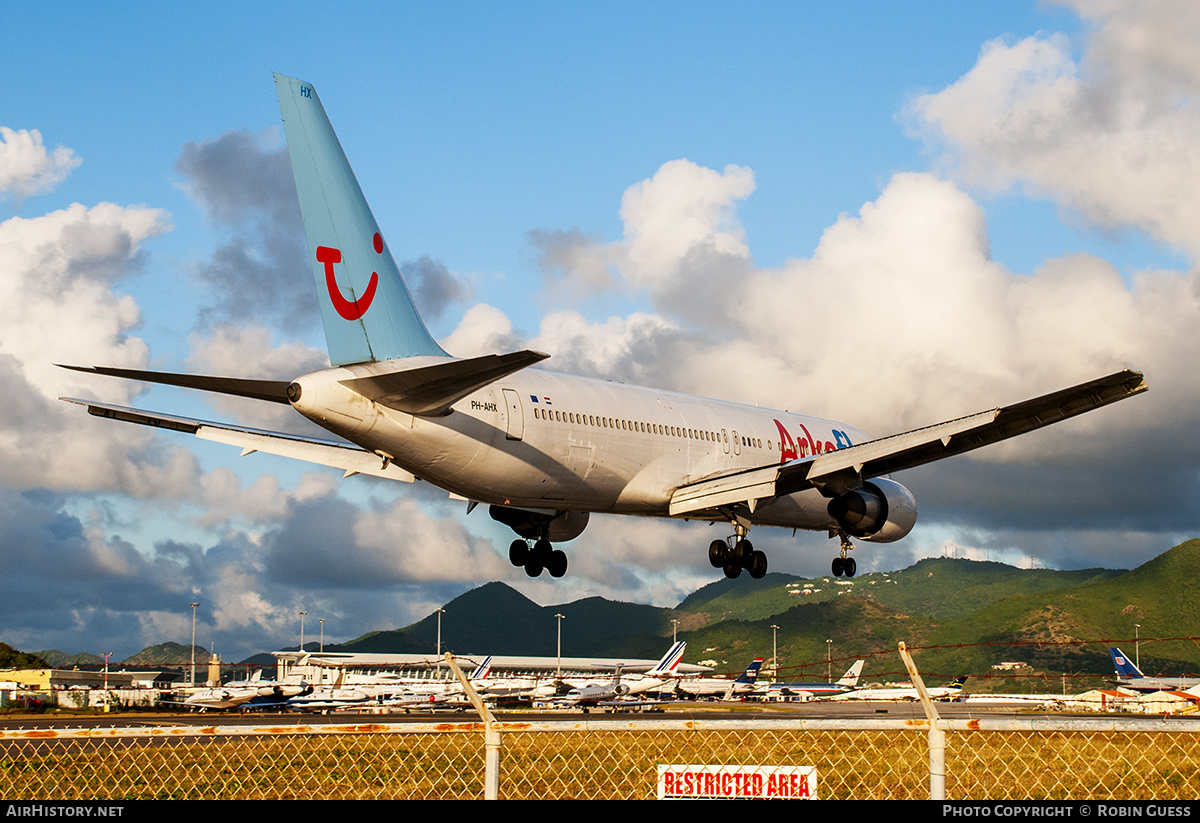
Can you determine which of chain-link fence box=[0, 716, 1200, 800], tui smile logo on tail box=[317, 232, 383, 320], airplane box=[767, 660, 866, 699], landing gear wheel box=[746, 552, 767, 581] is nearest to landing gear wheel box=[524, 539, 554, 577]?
landing gear wheel box=[746, 552, 767, 581]

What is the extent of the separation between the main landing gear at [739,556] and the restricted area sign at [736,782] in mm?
24914

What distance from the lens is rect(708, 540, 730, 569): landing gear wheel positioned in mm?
33375

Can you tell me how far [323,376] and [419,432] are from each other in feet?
7.99

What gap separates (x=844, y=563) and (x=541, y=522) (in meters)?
9.48

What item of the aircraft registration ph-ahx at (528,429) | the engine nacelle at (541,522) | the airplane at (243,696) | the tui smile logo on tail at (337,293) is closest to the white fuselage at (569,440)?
the aircraft registration ph-ahx at (528,429)

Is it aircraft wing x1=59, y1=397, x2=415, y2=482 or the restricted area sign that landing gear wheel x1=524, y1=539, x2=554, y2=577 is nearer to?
aircraft wing x1=59, y1=397, x2=415, y2=482

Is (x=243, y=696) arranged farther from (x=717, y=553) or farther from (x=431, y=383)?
(x=431, y=383)

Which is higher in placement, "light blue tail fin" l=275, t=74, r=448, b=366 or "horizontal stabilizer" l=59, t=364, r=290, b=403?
"light blue tail fin" l=275, t=74, r=448, b=366

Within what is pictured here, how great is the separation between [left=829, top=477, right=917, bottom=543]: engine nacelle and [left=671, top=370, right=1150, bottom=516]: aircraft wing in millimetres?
1060

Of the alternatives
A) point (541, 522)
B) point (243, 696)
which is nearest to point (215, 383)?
point (541, 522)

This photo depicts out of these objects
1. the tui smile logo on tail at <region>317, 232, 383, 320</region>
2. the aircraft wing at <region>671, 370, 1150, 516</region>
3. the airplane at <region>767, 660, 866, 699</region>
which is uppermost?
the tui smile logo on tail at <region>317, 232, 383, 320</region>

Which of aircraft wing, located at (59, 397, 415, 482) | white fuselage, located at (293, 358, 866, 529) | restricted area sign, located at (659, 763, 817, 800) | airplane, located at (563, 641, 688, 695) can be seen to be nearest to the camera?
restricted area sign, located at (659, 763, 817, 800)

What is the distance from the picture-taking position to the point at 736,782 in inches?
316
